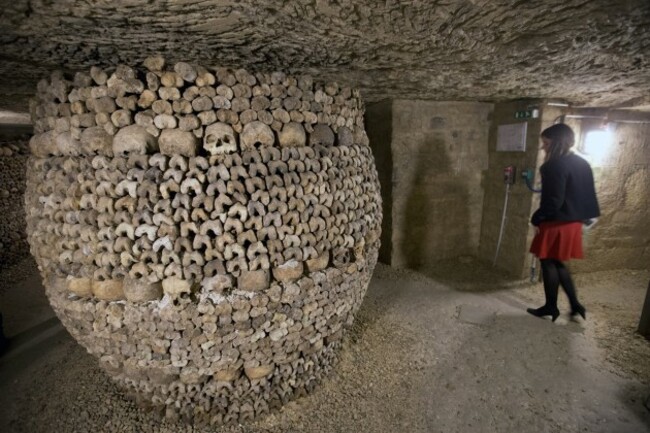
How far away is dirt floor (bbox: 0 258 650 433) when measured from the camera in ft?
6.97

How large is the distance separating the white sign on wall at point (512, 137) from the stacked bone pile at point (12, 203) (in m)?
7.21

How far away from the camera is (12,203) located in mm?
4969

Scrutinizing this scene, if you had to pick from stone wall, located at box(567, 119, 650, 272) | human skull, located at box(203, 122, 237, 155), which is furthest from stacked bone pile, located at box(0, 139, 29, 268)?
stone wall, located at box(567, 119, 650, 272)

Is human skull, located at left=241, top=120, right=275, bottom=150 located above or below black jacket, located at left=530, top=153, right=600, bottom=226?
above

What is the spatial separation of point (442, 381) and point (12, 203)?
656 centimetres

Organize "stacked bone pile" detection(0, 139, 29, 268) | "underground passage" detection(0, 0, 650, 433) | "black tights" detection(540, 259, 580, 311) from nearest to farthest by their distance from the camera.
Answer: "underground passage" detection(0, 0, 650, 433) < "black tights" detection(540, 259, 580, 311) < "stacked bone pile" detection(0, 139, 29, 268)

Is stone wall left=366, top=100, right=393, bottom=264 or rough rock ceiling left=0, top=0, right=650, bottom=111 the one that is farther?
stone wall left=366, top=100, right=393, bottom=264

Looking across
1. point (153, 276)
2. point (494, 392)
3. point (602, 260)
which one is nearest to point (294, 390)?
point (153, 276)

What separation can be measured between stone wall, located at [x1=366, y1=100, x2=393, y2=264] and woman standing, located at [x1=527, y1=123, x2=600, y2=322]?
1700 mm

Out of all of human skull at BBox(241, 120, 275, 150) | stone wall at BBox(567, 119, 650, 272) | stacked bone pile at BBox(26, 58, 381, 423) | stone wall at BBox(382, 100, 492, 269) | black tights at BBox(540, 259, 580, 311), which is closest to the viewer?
stacked bone pile at BBox(26, 58, 381, 423)

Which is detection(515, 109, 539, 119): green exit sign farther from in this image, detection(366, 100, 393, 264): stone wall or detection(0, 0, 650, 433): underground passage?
detection(366, 100, 393, 264): stone wall

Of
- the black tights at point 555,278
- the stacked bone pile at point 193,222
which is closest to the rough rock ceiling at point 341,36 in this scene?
the stacked bone pile at point 193,222

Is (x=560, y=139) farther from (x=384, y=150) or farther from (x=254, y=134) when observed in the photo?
(x=254, y=134)

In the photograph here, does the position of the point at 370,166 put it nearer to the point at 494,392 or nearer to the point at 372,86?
the point at 372,86
